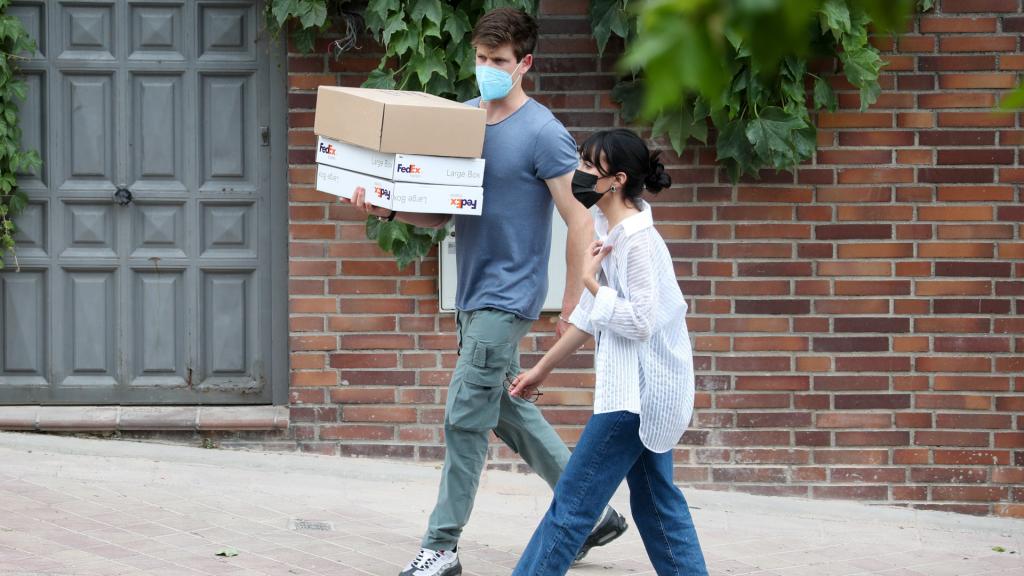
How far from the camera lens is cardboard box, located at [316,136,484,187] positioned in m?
4.20

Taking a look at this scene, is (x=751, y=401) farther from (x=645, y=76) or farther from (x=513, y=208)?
(x=513, y=208)

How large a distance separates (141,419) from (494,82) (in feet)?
8.89

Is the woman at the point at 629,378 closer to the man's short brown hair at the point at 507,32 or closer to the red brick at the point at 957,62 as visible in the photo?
the man's short brown hair at the point at 507,32

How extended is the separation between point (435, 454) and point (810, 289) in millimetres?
1831

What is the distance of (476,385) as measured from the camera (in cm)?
434

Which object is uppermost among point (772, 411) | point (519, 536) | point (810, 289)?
point (810, 289)

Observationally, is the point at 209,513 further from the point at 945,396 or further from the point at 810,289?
the point at 945,396

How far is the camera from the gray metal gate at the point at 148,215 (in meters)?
6.15

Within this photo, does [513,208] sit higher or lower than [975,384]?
higher

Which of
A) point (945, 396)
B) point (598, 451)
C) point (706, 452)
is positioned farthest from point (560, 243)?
point (598, 451)

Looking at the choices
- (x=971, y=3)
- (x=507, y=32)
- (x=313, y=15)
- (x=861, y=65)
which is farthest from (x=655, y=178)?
(x=971, y=3)

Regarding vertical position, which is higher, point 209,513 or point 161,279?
point 161,279

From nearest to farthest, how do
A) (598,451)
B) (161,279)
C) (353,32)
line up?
(598,451)
(353,32)
(161,279)

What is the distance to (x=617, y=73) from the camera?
19.4ft
